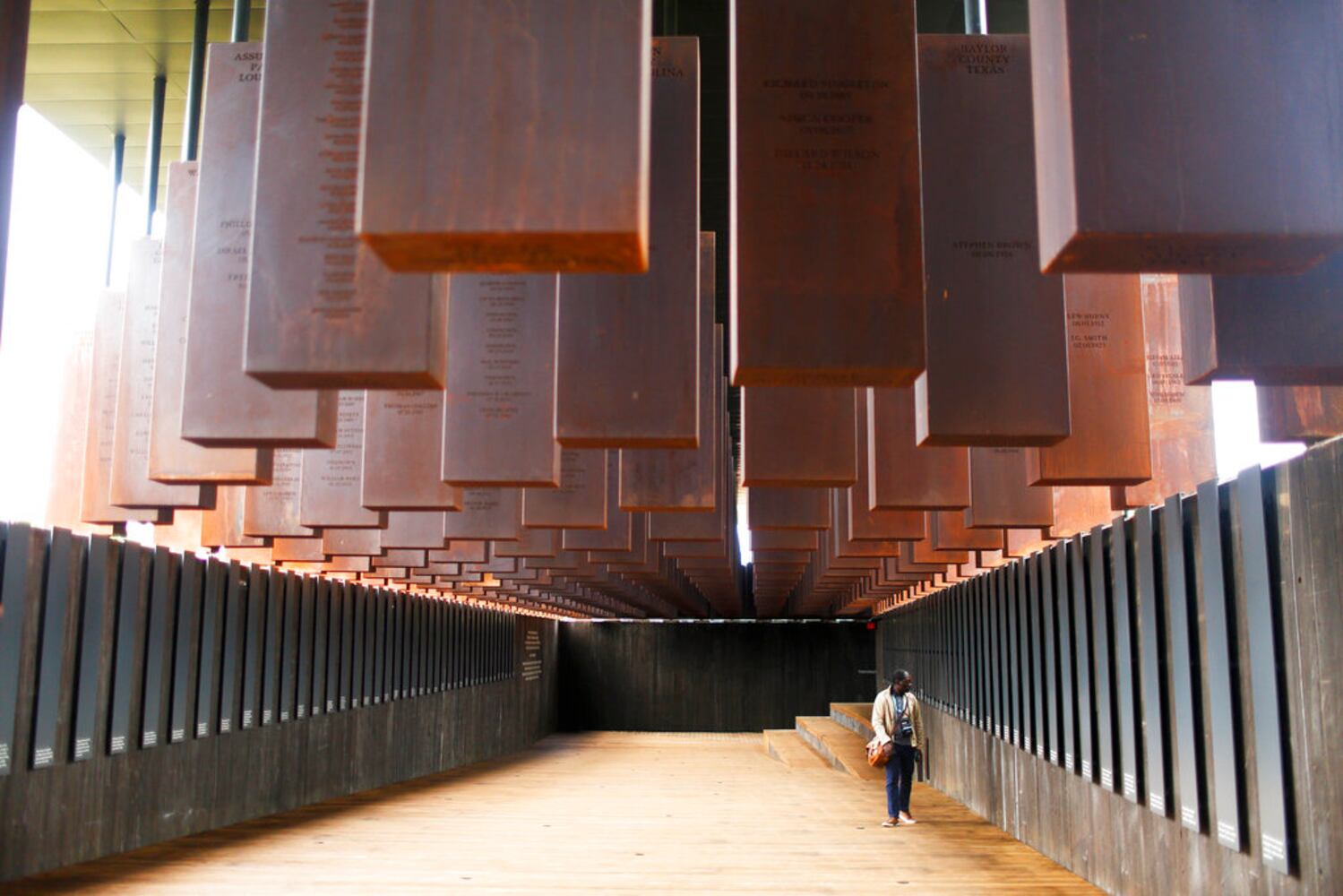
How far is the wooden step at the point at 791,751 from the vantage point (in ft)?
69.5

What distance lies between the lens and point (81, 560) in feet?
31.1

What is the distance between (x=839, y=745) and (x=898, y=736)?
8479 mm

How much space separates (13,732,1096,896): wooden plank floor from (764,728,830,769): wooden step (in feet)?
10.3

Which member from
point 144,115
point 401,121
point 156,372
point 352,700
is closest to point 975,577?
point 352,700

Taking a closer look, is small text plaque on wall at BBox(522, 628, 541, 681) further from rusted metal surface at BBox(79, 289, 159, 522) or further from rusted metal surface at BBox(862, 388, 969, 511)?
rusted metal surface at BBox(862, 388, 969, 511)

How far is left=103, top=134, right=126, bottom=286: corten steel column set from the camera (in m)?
8.04

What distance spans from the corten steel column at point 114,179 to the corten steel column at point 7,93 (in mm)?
5323

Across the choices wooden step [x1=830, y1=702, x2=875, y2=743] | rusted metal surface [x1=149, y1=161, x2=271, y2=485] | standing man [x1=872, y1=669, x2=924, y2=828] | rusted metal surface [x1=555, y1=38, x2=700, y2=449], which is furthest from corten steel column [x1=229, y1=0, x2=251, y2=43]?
wooden step [x1=830, y1=702, x2=875, y2=743]

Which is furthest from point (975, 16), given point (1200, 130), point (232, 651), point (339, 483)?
point (232, 651)

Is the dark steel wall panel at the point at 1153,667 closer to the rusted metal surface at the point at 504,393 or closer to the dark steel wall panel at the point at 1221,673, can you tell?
the dark steel wall panel at the point at 1221,673

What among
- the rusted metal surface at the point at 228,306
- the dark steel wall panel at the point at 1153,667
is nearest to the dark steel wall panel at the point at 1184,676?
the dark steel wall panel at the point at 1153,667

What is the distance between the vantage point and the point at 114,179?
8.83m

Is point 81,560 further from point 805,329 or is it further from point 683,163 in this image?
point 805,329

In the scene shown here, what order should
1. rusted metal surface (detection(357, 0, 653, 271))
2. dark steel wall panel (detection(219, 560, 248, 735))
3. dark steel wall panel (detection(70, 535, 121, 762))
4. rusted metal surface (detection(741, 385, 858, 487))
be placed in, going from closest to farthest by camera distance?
rusted metal surface (detection(357, 0, 653, 271)), rusted metal surface (detection(741, 385, 858, 487)), dark steel wall panel (detection(70, 535, 121, 762)), dark steel wall panel (detection(219, 560, 248, 735))
